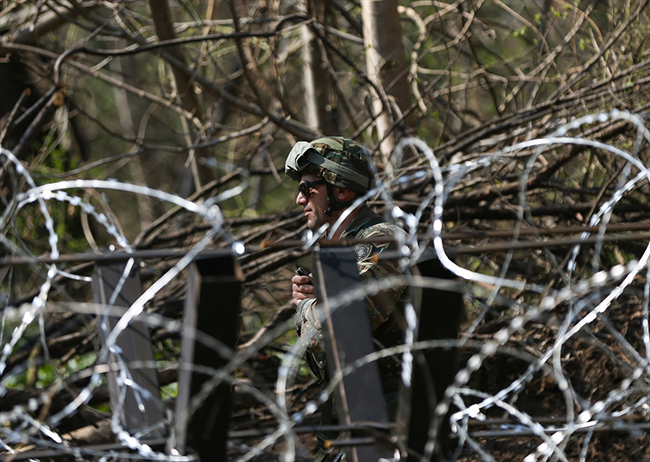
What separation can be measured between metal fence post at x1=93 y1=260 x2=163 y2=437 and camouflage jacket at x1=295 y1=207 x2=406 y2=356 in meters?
0.84

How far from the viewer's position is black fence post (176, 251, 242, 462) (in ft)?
4.83

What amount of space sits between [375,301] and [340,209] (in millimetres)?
618

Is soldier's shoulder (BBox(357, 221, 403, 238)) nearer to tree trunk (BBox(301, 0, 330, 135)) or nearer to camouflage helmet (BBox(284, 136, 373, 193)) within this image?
camouflage helmet (BBox(284, 136, 373, 193))

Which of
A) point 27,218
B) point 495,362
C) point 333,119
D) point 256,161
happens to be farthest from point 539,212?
point 256,161

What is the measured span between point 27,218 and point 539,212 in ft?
16.4

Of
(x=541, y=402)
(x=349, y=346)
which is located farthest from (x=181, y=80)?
(x=349, y=346)

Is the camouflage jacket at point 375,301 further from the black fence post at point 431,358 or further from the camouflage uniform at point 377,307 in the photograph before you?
the black fence post at point 431,358

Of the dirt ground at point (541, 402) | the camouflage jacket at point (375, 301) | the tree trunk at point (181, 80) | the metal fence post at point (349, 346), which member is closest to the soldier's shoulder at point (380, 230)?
the camouflage jacket at point (375, 301)

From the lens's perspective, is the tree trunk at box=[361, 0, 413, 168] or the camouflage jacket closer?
the camouflage jacket

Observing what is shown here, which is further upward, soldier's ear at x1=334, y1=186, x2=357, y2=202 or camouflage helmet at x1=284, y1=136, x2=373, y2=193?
camouflage helmet at x1=284, y1=136, x2=373, y2=193

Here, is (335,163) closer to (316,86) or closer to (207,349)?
(207,349)

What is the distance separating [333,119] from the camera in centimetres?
637

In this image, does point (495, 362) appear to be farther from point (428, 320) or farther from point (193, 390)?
point (193, 390)

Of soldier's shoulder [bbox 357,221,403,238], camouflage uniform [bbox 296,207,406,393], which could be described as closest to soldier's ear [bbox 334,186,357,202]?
camouflage uniform [bbox 296,207,406,393]
